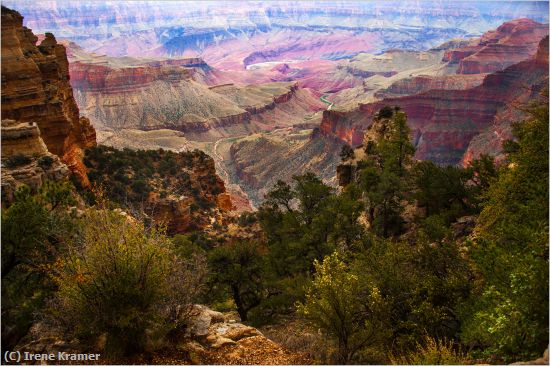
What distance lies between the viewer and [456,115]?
9350 centimetres

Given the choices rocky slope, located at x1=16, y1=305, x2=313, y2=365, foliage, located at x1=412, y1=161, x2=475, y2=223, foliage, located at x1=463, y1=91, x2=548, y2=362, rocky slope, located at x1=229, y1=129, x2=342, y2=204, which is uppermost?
foliage, located at x1=463, y1=91, x2=548, y2=362

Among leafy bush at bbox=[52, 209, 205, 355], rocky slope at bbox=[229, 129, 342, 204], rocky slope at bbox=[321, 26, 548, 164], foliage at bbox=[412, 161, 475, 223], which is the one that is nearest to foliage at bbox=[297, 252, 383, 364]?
leafy bush at bbox=[52, 209, 205, 355]

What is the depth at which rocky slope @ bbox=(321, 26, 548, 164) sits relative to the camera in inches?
3440

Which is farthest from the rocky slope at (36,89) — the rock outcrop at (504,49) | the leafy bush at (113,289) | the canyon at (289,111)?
the rock outcrop at (504,49)

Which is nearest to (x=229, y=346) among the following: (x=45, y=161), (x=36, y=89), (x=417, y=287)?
(x=417, y=287)

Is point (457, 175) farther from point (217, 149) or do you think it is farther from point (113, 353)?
point (217, 149)

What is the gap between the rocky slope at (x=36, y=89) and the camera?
94.4 ft

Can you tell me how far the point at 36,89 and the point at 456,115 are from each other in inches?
3268

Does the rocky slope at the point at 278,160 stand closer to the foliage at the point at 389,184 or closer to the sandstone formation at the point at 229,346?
the foliage at the point at 389,184

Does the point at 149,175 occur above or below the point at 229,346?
below

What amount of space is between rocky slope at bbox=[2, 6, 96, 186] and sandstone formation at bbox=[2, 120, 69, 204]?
4.34m

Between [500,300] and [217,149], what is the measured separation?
9942 centimetres

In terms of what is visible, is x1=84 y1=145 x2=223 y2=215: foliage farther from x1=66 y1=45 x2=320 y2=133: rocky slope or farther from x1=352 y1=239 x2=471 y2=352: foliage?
x1=66 y1=45 x2=320 y2=133: rocky slope

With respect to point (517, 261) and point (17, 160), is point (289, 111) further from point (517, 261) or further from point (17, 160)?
point (517, 261)
